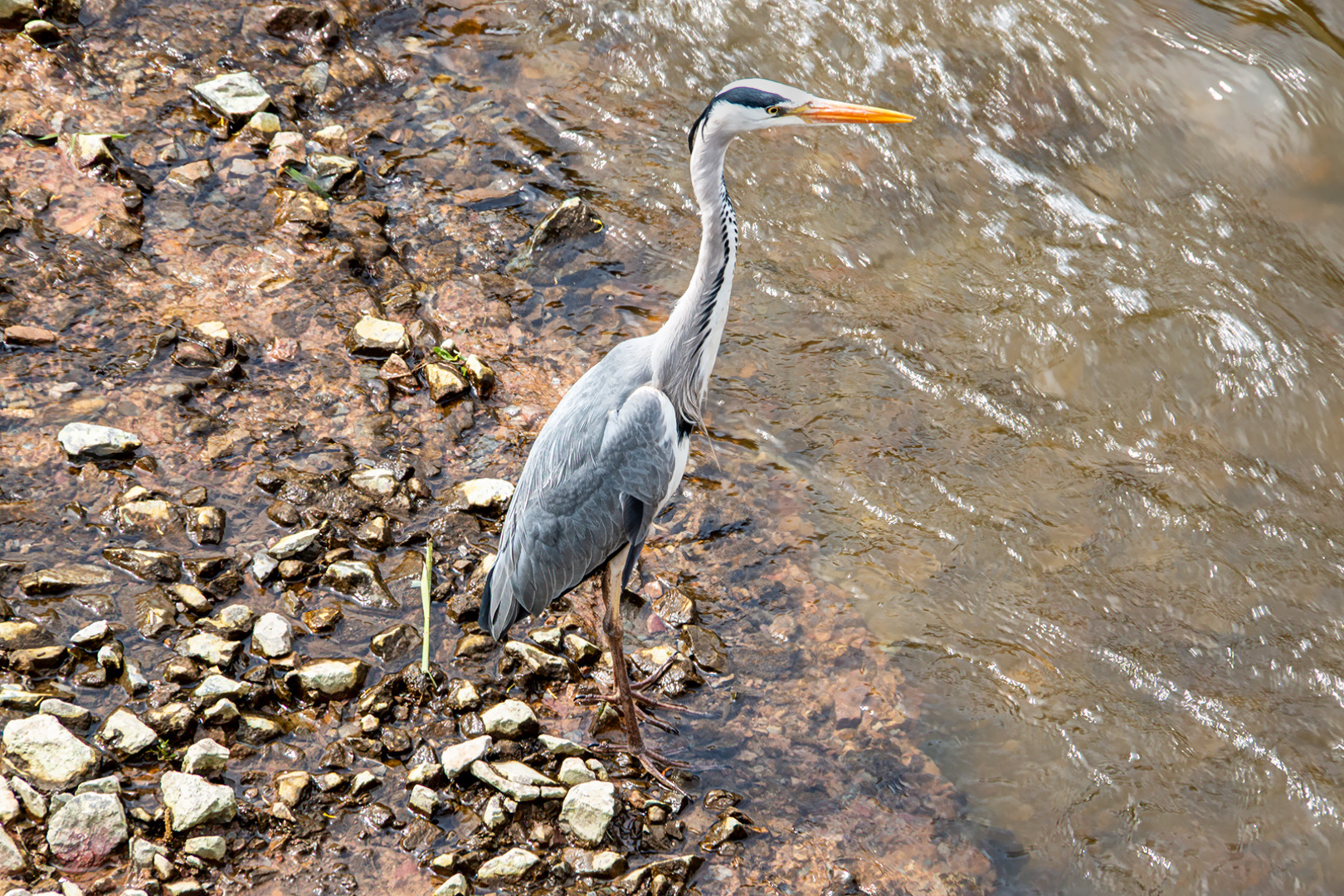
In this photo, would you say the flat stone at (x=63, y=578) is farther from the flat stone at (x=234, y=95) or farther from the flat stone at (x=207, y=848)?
the flat stone at (x=234, y=95)

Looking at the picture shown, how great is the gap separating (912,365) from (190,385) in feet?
11.2

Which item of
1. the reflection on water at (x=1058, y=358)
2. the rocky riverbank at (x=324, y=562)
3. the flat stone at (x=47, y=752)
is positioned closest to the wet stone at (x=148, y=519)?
the rocky riverbank at (x=324, y=562)

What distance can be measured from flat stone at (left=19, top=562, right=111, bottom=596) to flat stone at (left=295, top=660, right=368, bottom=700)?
0.85 metres

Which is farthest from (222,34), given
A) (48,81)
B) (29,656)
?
(29,656)

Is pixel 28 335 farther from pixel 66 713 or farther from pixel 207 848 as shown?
pixel 207 848

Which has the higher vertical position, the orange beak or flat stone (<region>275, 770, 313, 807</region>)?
the orange beak

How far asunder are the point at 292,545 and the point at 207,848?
4.07ft

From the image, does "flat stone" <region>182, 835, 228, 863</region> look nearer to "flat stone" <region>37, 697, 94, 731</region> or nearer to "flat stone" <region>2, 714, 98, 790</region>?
"flat stone" <region>2, 714, 98, 790</region>

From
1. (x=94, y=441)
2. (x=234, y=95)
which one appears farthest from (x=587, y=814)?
(x=234, y=95)

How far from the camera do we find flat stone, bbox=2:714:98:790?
304cm

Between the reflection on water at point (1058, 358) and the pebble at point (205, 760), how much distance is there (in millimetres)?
2409

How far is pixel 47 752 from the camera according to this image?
3062 millimetres

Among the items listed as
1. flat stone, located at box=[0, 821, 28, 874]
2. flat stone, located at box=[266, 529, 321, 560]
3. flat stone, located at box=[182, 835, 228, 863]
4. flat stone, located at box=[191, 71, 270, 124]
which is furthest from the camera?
flat stone, located at box=[191, 71, 270, 124]

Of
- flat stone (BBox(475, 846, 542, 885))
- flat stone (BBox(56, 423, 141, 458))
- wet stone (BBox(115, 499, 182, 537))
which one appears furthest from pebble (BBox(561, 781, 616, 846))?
flat stone (BBox(56, 423, 141, 458))
